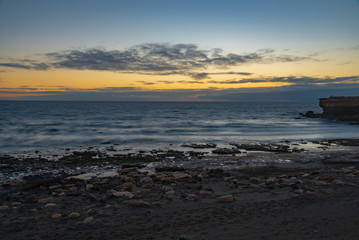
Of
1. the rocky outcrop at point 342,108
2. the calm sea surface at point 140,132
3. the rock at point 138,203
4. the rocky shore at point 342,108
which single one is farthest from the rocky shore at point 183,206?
the rocky outcrop at point 342,108

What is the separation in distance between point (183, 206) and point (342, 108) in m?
57.9

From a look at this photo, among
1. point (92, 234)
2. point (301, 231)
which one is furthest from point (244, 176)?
point (92, 234)

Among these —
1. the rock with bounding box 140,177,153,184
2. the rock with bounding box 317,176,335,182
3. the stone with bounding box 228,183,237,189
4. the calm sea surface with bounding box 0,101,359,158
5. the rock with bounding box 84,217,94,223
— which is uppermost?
the rock with bounding box 84,217,94,223

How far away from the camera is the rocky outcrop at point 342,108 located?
5209 centimetres

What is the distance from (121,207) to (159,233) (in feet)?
6.93

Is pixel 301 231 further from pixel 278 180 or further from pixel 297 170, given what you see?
pixel 297 170

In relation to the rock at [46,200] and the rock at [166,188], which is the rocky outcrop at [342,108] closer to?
the rock at [166,188]

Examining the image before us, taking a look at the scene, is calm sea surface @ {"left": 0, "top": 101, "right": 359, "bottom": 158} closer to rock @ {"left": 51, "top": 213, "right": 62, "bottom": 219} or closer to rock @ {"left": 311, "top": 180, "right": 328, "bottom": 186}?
rock @ {"left": 51, "top": 213, "right": 62, "bottom": 219}

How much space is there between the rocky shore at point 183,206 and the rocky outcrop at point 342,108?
156 feet

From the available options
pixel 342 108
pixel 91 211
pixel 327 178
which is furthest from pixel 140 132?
pixel 342 108

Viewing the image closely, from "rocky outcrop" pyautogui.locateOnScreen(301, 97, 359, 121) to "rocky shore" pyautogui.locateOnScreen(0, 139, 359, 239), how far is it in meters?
47.7

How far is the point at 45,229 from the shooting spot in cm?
619

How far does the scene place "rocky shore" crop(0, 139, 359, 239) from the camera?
5.89 m

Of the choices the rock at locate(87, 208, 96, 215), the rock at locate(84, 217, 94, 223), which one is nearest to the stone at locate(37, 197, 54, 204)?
the rock at locate(87, 208, 96, 215)
